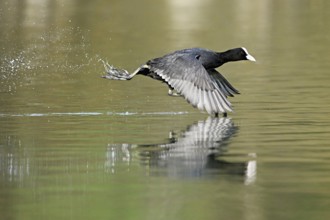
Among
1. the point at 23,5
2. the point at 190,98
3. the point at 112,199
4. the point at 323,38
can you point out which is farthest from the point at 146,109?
the point at 23,5

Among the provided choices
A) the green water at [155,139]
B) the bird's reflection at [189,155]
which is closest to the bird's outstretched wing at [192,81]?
the green water at [155,139]

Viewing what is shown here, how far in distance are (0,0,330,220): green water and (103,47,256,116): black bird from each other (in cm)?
27

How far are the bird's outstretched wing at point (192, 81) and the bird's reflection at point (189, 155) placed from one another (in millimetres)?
845

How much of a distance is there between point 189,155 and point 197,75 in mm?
3850

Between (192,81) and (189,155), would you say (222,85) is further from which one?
(189,155)

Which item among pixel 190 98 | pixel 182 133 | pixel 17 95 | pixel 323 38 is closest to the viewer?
pixel 182 133

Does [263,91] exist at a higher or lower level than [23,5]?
lower

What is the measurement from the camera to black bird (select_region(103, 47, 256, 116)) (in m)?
15.3

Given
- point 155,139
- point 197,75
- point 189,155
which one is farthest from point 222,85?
point 189,155

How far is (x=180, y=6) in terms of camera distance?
49.6m

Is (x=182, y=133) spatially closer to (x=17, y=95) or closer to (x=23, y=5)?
(x=17, y=95)

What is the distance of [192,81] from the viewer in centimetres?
1567

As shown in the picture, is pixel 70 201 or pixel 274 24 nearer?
pixel 70 201

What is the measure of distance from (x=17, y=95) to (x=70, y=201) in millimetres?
9476
